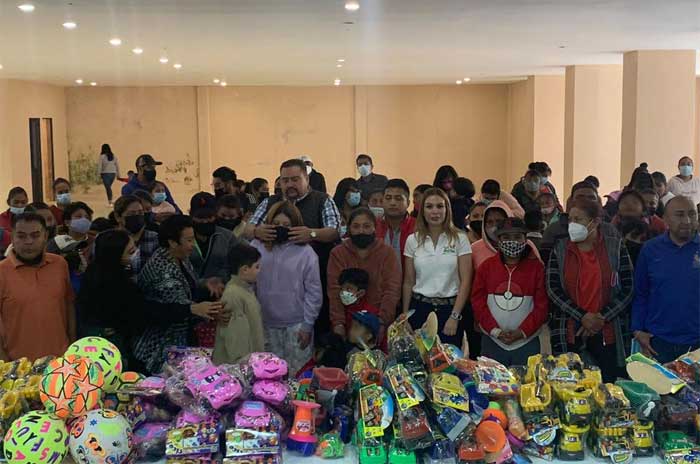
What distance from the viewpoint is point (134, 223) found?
5336 mm

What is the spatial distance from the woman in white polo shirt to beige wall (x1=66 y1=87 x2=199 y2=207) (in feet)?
62.9

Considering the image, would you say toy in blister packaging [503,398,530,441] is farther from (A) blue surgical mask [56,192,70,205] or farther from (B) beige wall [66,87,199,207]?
(B) beige wall [66,87,199,207]

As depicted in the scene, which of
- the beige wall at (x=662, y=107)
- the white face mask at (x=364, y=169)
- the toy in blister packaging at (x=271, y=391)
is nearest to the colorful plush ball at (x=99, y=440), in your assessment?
the toy in blister packaging at (x=271, y=391)

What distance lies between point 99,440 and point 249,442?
1.63 ft

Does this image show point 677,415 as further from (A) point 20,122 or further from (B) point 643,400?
(A) point 20,122

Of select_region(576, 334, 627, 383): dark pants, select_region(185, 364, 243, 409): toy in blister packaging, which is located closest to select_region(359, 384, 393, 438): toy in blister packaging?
select_region(185, 364, 243, 409): toy in blister packaging

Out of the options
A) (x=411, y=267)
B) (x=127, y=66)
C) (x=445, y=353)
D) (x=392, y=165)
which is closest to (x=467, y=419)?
(x=445, y=353)

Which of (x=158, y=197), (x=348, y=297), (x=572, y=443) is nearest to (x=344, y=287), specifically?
(x=348, y=297)

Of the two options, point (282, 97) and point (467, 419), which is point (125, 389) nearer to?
point (467, 419)

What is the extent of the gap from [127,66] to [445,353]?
49.7 ft

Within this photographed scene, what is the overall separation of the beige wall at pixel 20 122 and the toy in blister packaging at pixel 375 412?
18.7m

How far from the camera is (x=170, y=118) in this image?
23.5 m

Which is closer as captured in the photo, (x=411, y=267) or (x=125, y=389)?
(x=125, y=389)

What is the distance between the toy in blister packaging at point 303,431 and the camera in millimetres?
2803
